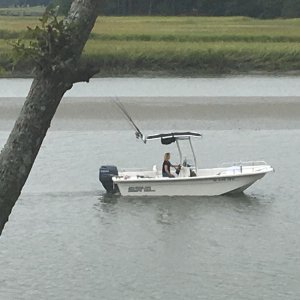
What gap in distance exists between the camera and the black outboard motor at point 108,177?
19.4 m

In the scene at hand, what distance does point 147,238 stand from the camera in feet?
51.5

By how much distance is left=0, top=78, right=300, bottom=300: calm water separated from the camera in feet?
41.6

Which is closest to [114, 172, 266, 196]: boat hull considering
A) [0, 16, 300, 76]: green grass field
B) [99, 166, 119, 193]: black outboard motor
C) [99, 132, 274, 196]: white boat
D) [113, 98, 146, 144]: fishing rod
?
[99, 132, 274, 196]: white boat

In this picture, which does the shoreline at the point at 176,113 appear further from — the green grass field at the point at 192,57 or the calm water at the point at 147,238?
the green grass field at the point at 192,57

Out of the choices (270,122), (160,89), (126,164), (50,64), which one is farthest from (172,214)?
(160,89)

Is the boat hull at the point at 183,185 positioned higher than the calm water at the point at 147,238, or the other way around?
the boat hull at the point at 183,185

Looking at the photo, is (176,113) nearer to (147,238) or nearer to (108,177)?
(108,177)

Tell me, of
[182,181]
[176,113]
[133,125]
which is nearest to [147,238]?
[182,181]

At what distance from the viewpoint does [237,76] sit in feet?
152

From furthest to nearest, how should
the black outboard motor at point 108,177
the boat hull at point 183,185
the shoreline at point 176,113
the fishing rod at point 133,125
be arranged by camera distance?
the shoreline at point 176,113
the fishing rod at point 133,125
the black outboard motor at point 108,177
the boat hull at point 183,185

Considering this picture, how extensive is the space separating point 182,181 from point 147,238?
3.64 meters

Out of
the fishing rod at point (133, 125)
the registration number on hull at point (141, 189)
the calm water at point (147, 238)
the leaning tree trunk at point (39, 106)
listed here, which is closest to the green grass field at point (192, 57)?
the fishing rod at point (133, 125)

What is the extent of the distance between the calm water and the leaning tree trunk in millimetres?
9050

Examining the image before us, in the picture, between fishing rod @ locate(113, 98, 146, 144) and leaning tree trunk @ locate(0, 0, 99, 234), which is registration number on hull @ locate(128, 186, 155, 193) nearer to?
→ fishing rod @ locate(113, 98, 146, 144)
